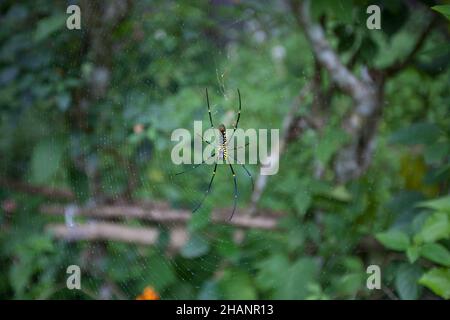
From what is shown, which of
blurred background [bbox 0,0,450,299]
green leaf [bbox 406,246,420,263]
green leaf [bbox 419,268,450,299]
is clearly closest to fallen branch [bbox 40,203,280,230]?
blurred background [bbox 0,0,450,299]

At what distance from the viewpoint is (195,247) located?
201cm

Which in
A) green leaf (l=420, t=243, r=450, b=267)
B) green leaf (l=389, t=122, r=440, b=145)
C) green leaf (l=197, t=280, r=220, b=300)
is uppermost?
green leaf (l=389, t=122, r=440, b=145)

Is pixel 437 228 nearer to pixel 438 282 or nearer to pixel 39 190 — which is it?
pixel 438 282

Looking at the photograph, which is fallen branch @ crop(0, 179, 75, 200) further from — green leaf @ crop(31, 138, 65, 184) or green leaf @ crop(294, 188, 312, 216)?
green leaf @ crop(294, 188, 312, 216)

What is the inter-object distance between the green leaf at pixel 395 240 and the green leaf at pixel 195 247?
0.75m

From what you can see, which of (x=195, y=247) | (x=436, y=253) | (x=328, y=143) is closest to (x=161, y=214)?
(x=195, y=247)

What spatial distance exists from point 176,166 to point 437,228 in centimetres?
121

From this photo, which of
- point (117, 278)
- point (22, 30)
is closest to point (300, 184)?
point (117, 278)

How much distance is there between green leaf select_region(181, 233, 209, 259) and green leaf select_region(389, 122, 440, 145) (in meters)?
0.79

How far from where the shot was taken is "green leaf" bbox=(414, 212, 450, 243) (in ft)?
4.25

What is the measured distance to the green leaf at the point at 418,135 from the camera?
1.63 metres

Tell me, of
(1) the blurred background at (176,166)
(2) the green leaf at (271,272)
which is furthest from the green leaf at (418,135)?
(2) the green leaf at (271,272)

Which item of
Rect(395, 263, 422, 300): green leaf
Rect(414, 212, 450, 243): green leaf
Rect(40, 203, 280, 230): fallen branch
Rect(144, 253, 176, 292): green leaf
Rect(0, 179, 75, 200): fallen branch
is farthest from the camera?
Rect(0, 179, 75, 200): fallen branch

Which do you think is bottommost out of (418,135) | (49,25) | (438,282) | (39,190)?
(438,282)
